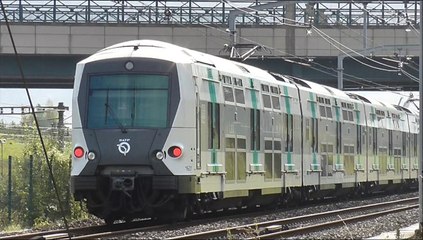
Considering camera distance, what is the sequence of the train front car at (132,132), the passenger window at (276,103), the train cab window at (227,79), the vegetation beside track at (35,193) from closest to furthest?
the train front car at (132,132)
the train cab window at (227,79)
the vegetation beside track at (35,193)
the passenger window at (276,103)

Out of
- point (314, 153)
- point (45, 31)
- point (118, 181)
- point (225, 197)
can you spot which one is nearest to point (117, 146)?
point (118, 181)

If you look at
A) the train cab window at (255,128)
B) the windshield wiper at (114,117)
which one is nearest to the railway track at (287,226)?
the train cab window at (255,128)

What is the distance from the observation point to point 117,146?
Answer: 18.1m

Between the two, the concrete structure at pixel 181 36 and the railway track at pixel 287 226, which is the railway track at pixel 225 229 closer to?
the railway track at pixel 287 226

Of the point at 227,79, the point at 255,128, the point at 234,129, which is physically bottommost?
the point at 234,129

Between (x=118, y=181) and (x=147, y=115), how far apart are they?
4.30 ft

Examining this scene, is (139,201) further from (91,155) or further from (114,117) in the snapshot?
(114,117)

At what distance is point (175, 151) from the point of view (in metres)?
18.1

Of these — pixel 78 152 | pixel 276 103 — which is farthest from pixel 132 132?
pixel 276 103

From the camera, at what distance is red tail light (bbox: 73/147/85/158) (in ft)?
60.6

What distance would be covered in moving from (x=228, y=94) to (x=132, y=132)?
3.11 metres

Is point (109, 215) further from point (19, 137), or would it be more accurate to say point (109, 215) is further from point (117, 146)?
point (19, 137)

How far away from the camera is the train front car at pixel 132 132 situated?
18.1 metres

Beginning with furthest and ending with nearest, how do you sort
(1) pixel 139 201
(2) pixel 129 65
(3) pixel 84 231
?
(2) pixel 129 65 → (1) pixel 139 201 → (3) pixel 84 231
